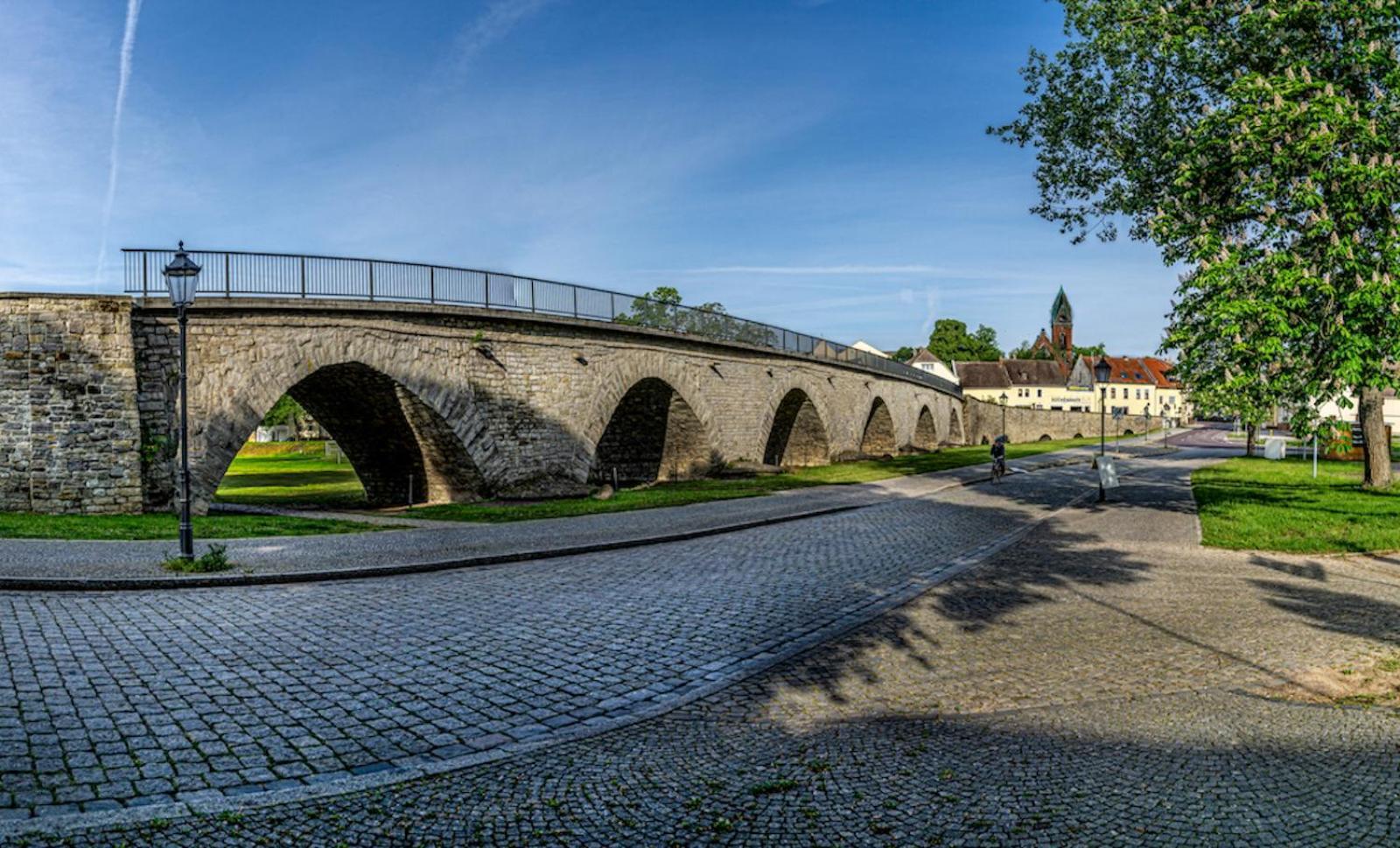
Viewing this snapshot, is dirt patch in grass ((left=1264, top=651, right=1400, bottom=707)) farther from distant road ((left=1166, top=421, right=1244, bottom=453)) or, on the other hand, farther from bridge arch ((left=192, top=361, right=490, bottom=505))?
distant road ((left=1166, top=421, right=1244, bottom=453))

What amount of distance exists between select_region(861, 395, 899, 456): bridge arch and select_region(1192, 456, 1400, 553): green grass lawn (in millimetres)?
23197

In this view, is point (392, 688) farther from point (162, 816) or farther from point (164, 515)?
point (164, 515)

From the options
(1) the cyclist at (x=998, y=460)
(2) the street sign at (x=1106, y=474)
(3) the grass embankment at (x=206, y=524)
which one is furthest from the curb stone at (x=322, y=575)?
(1) the cyclist at (x=998, y=460)

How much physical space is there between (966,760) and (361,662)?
4670 millimetres

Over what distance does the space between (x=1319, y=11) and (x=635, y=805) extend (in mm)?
17492

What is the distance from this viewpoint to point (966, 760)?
4812 millimetres

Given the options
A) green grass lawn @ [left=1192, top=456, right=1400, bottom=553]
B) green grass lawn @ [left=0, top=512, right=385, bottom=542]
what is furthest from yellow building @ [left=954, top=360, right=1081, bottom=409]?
green grass lawn @ [left=0, top=512, right=385, bottom=542]

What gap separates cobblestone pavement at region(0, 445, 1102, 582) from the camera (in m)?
10.9

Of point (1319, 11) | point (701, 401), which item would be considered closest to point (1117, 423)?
point (701, 401)

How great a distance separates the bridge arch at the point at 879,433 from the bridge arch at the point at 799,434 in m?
8.87

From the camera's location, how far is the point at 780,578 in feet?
35.4

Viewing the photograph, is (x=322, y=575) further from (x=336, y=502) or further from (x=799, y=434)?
(x=799, y=434)

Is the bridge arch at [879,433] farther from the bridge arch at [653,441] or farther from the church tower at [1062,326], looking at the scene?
the church tower at [1062,326]

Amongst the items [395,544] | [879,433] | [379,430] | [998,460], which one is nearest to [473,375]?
[379,430]
